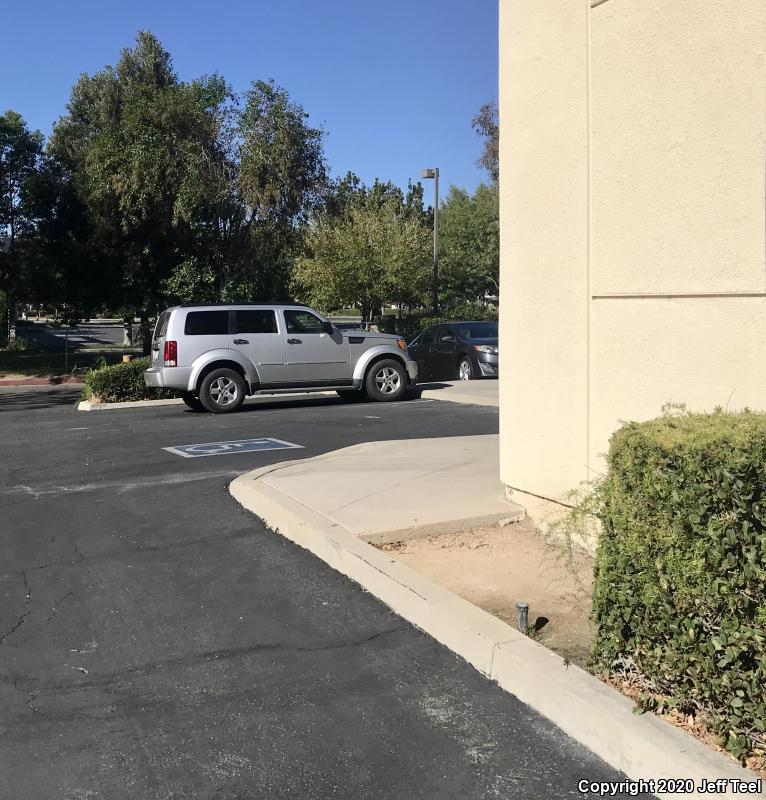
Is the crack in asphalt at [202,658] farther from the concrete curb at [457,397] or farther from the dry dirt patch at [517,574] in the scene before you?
the concrete curb at [457,397]

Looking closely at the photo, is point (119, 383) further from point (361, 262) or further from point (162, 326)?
point (361, 262)

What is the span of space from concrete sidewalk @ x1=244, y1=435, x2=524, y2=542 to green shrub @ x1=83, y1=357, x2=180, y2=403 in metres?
8.42

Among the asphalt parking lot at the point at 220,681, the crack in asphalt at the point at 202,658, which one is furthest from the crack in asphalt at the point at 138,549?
the crack in asphalt at the point at 202,658

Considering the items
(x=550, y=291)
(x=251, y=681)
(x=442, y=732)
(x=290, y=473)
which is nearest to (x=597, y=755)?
(x=442, y=732)

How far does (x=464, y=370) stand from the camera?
2181 centimetres

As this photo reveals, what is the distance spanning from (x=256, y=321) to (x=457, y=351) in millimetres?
6476

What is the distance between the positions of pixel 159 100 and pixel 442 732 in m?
26.9

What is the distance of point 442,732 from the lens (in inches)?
155

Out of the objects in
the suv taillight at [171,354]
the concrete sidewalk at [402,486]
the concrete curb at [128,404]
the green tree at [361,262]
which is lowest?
the concrete sidewalk at [402,486]

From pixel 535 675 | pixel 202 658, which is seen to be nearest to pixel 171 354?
pixel 202 658

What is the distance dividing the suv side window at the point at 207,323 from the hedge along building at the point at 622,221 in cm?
1004

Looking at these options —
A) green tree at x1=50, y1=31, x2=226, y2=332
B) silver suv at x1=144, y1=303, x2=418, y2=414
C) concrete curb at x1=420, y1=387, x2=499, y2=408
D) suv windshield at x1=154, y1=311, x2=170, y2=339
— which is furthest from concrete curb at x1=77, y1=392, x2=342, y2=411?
green tree at x1=50, y1=31, x2=226, y2=332

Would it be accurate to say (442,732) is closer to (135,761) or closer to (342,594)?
(135,761)

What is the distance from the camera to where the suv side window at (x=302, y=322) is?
17219mm
